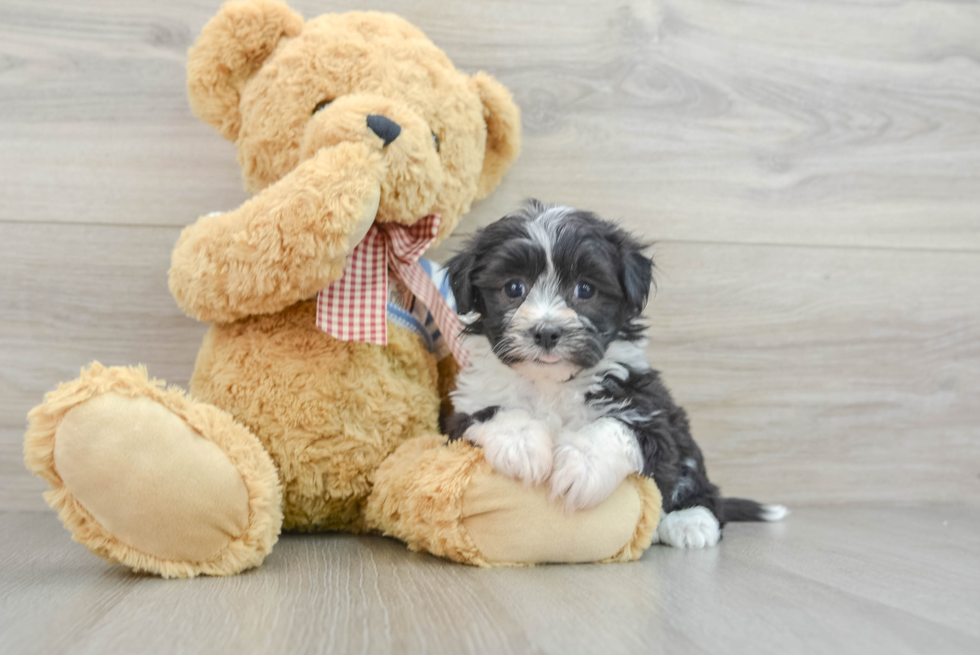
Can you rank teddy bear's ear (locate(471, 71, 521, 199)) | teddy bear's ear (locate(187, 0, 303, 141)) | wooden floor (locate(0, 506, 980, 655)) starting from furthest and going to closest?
1. teddy bear's ear (locate(471, 71, 521, 199))
2. teddy bear's ear (locate(187, 0, 303, 141))
3. wooden floor (locate(0, 506, 980, 655))

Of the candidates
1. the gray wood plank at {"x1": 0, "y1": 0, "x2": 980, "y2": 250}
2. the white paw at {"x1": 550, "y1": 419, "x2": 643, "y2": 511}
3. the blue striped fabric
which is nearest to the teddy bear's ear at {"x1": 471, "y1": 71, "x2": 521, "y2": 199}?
the gray wood plank at {"x1": 0, "y1": 0, "x2": 980, "y2": 250}

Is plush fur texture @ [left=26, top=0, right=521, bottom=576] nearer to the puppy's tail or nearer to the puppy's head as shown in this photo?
the puppy's head

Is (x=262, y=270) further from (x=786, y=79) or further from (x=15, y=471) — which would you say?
(x=786, y=79)

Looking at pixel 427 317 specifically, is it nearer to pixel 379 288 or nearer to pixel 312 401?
pixel 379 288

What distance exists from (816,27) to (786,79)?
0.18 metres

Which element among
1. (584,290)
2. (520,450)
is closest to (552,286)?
(584,290)

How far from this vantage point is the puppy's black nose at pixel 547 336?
53.2 inches

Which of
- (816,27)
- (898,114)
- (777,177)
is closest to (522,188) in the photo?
(777,177)

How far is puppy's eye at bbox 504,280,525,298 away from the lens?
4.85 ft

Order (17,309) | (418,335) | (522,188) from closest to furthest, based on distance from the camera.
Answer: (418,335)
(17,309)
(522,188)

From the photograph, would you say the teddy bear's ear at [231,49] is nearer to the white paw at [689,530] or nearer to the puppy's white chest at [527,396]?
the puppy's white chest at [527,396]

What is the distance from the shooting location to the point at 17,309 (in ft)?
6.47

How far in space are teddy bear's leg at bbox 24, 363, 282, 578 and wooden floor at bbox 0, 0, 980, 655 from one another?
35 centimetres

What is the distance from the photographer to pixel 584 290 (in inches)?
57.8
